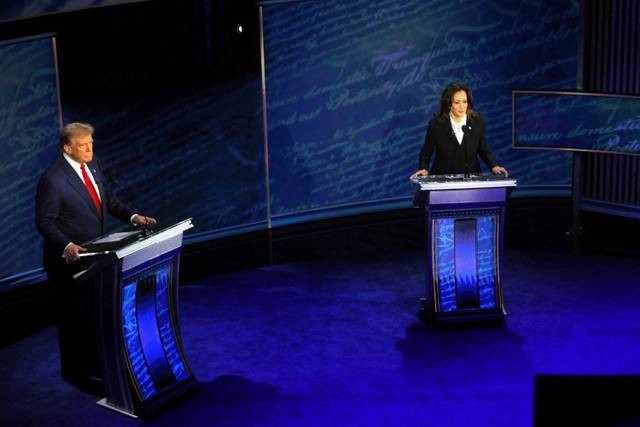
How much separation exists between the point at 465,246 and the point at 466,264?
5.1 inches

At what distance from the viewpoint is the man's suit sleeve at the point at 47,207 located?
15.3 feet

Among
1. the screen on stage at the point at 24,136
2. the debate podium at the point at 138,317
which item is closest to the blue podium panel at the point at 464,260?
the debate podium at the point at 138,317

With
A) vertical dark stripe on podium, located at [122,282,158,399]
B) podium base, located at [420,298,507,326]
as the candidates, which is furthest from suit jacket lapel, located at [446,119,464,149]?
vertical dark stripe on podium, located at [122,282,158,399]

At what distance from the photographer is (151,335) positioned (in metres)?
4.69

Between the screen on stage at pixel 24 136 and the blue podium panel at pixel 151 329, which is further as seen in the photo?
the screen on stage at pixel 24 136

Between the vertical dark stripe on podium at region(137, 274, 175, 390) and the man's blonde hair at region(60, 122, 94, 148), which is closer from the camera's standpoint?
the vertical dark stripe on podium at region(137, 274, 175, 390)

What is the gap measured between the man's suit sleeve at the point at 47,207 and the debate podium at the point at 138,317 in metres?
0.33

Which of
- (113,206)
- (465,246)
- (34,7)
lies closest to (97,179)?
(113,206)

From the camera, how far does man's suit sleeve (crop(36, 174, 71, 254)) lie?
467 cm

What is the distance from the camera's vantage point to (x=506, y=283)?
6.83 metres

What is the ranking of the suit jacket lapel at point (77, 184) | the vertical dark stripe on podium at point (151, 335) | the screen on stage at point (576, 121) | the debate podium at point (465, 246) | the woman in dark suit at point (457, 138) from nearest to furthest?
1. the vertical dark stripe on podium at point (151, 335)
2. the suit jacket lapel at point (77, 184)
3. the debate podium at point (465, 246)
4. the woman in dark suit at point (457, 138)
5. the screen on stage at point (576, 121)

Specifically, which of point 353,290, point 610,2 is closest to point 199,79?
point 353,290

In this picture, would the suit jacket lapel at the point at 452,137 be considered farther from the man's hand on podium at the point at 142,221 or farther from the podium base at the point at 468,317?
the man's hand on podium at the point at 142,221

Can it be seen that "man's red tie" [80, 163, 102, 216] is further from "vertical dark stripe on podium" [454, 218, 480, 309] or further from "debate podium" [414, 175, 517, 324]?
"vertical dark stripe on podium" [454, 218, 480, 309]
